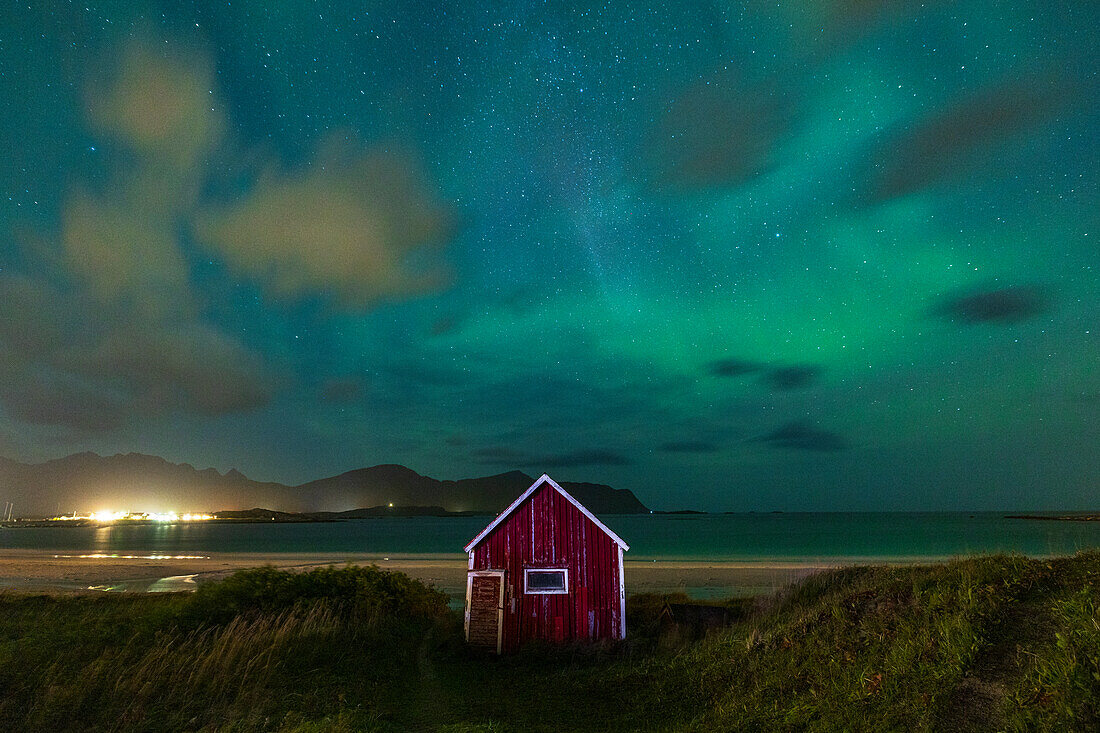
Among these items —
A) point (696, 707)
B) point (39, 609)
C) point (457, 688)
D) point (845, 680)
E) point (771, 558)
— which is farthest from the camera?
point (771, 558)

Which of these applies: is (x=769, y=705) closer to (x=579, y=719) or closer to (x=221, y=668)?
(x=579, y=719)

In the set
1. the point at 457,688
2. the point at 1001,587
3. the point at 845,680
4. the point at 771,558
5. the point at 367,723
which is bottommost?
the point at 771,558

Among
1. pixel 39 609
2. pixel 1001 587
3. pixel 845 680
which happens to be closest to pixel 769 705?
pixel 845 680

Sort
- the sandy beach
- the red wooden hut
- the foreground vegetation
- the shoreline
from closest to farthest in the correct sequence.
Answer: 1. the foreground vegetation
2. the red wooden hut
3. the shoreline
4. the sandy beach

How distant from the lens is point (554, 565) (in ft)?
69.8

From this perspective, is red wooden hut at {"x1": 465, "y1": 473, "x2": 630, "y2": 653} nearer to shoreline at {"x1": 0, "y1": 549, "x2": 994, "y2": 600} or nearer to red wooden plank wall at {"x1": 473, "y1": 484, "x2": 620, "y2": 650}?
red wooden plank wall at {"x1": 473, "y1": 484, "x2": 620, "y2": 650}

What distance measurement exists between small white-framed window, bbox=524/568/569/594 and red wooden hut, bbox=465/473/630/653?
0.11ft

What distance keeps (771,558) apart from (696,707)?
6512 centimetres

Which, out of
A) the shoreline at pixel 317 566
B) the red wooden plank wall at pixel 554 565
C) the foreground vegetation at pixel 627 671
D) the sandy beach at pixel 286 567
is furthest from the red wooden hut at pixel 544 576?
the sandy beach at pixel 286 567

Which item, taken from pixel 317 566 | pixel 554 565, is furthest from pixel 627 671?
pixel 317 566

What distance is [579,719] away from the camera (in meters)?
12.6

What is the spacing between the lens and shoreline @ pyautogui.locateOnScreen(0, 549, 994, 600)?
141 feet

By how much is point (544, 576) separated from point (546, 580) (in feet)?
0.51

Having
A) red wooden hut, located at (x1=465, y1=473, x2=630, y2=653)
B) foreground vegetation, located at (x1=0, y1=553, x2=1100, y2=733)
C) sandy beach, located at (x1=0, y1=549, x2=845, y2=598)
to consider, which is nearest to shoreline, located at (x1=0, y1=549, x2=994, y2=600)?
sandy beach, located at (x1=0, y1=549, x2=845, y2=598)
